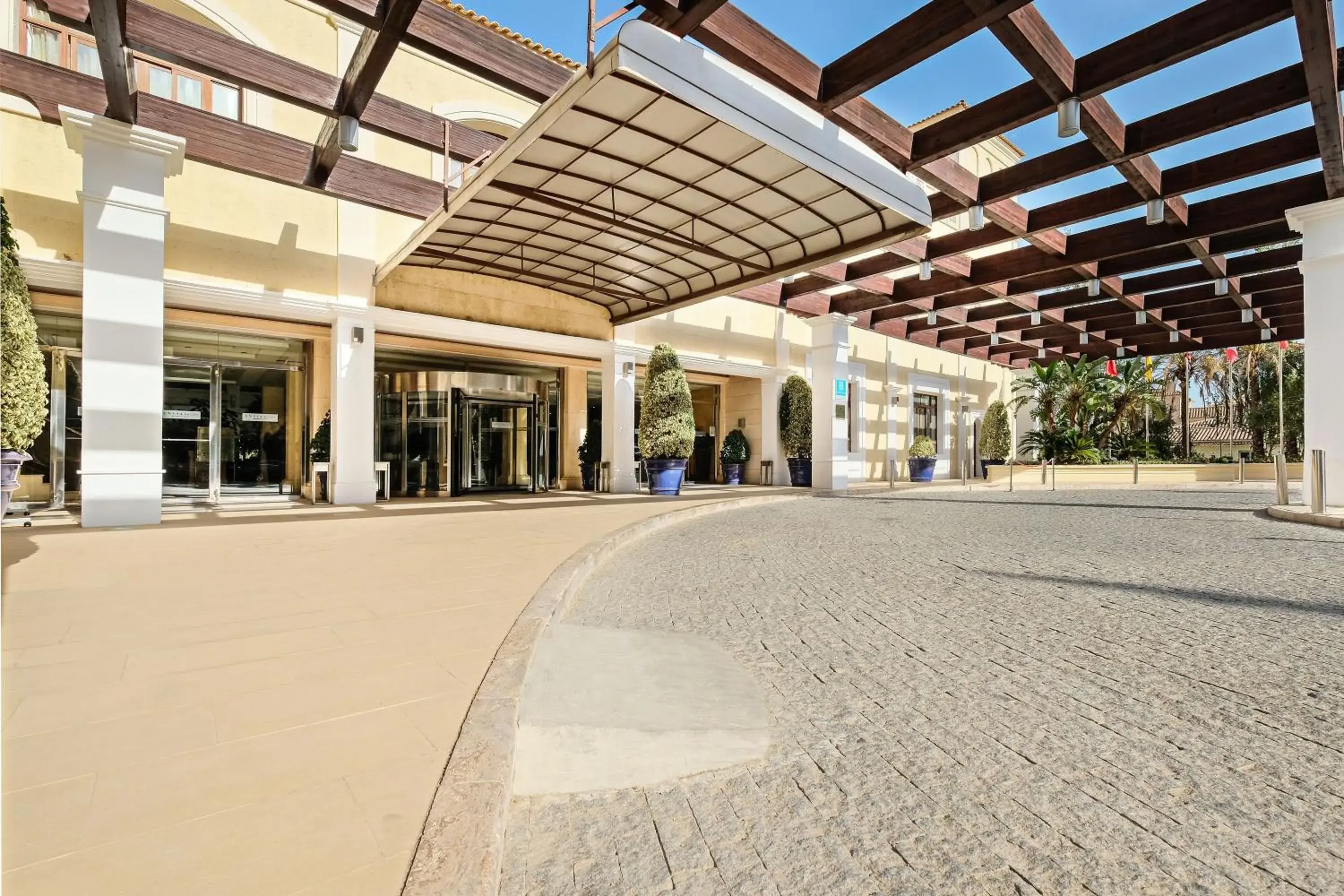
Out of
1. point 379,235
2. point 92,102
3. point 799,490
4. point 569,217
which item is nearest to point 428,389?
point 379,235

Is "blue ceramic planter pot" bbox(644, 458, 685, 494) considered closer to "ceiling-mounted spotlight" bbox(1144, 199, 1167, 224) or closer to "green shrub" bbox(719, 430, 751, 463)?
"green shrub" bbox(719, 430, 751, 463)

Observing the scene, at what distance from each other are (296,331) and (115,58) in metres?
5.88

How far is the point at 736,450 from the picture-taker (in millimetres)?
17656

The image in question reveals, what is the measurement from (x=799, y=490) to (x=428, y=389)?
8.32 m

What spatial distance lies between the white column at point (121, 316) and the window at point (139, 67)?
4.37ft

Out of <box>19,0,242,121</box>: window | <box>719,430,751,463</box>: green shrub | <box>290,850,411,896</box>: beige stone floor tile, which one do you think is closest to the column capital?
<box>19,0,242,121</box>: window

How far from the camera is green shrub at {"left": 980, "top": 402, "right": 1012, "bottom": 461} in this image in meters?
23.1

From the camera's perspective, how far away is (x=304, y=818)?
1790 millimetres

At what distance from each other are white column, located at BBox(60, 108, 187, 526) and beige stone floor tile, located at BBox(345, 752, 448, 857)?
24.6 ft

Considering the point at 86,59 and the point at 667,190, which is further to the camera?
the point at 86,59

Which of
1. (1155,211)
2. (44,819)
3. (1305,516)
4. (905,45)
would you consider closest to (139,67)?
(905,45)

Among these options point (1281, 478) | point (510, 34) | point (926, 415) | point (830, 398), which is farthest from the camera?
point (926, 415)

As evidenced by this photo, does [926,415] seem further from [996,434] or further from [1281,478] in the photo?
[1281,478]

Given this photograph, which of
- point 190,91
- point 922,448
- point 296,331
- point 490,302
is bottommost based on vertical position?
point 922,448
